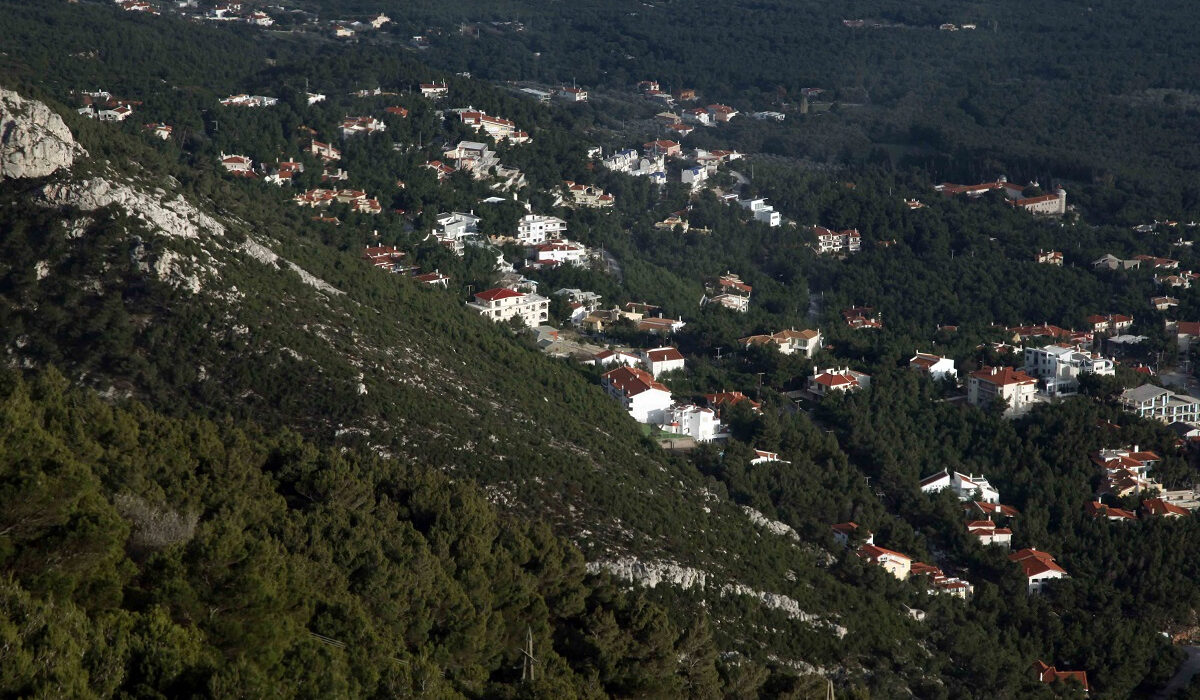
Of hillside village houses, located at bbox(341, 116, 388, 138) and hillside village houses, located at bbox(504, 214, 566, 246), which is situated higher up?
hillside village houses, located at bbox(341, 116, 388, 138)

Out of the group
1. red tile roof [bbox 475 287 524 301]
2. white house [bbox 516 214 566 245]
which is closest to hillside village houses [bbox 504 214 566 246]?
white house [bbox 516 214 566 245]

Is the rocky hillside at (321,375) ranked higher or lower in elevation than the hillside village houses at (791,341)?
higher

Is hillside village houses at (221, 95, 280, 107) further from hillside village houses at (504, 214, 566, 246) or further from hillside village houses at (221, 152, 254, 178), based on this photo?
hillside village houses at (504, 214, 566, 246)

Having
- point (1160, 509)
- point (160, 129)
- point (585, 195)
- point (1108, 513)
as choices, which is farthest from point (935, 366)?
point (160, 129)

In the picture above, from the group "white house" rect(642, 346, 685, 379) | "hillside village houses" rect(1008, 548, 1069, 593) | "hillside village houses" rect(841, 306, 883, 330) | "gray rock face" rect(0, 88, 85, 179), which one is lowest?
"hillside village houses" rect(841, 306, 883, 330)

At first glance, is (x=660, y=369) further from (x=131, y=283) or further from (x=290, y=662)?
(x=290, y=662)

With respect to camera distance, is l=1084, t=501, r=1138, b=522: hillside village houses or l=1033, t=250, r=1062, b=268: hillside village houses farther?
l=1033, t=250, r=1062, b=268: hillside village houses

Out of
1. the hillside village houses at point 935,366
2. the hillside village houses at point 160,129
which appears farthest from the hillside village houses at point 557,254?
the hillside village houses at point 160,129

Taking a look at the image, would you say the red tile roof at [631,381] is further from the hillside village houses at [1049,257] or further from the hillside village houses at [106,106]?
the hillside village houses at [1049,257]
